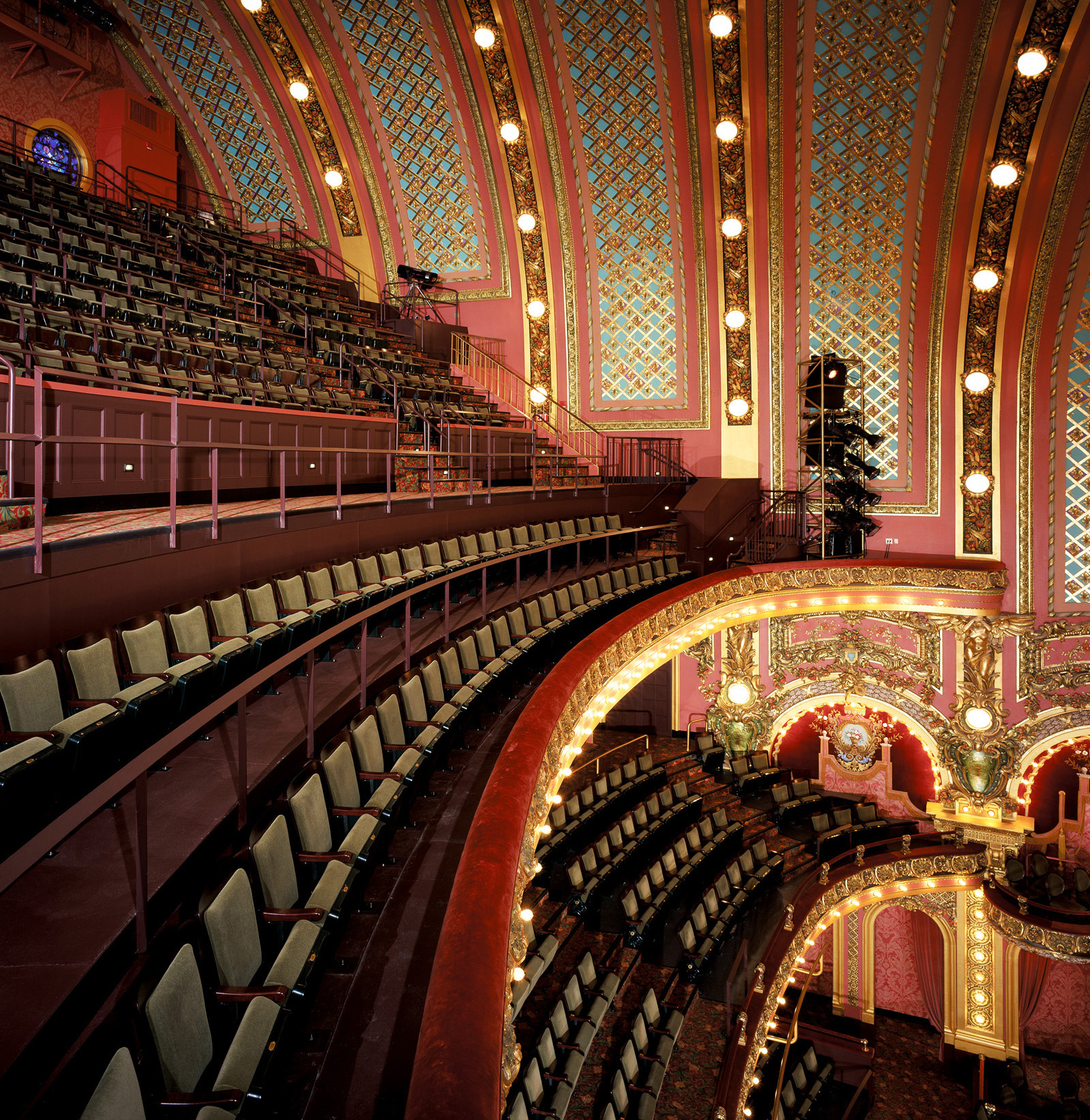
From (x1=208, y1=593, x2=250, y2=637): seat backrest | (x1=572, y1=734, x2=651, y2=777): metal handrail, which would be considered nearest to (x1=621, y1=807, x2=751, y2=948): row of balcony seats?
(x1=572, y1=734, x2=651, y2=777): metal handrail

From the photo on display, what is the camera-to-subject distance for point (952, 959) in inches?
387

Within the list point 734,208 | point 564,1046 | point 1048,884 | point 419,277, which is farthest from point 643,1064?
point 419,277

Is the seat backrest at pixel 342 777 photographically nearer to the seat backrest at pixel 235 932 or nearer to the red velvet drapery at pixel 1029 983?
the seat backrest at pixel 235 932

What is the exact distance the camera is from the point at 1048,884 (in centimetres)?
898

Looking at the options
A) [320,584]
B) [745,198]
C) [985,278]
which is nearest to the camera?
[320,584]

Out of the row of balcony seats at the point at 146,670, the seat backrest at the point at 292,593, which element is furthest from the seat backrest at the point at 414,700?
the seat backrest at the point at 292,593

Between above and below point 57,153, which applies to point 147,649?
below

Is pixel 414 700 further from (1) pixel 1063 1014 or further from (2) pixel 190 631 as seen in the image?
(1) pixel 1063 1014

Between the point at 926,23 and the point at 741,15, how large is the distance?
192 centimetres

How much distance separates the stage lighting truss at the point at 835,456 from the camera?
9047 millimetres

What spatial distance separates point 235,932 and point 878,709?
9.92 m

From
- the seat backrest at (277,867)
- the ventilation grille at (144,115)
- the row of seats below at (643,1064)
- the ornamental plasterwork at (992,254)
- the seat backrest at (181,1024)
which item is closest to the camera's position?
the seat backrest at (181,1024)

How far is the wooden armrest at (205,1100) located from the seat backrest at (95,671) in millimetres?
1375

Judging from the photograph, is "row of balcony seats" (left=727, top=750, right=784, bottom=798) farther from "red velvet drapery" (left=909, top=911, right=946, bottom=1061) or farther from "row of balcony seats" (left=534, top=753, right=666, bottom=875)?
"red velvet drapery" (left=909, top=911, right=946, bottom=1061)
